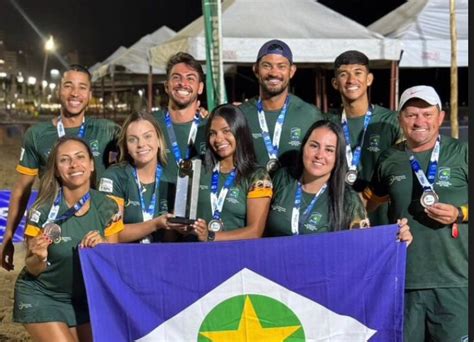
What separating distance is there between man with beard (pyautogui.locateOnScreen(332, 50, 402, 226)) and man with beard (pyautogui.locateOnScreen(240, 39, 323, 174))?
24 centimetres

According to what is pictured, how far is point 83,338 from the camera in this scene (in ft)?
12.9

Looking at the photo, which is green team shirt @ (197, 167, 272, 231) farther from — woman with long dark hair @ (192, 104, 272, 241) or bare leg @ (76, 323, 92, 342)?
bare leg @ (76, 323, 92, 342)

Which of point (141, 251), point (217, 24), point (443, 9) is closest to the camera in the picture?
point (141, 251)

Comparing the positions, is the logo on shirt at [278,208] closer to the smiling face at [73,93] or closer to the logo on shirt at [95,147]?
the logo on shirt at [95,147]

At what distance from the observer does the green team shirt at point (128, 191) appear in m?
4.21

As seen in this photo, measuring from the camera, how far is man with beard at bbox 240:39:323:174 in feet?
15.7

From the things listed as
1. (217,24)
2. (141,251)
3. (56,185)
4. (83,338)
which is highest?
(217,24)

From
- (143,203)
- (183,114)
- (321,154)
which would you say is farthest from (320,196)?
(183,114)

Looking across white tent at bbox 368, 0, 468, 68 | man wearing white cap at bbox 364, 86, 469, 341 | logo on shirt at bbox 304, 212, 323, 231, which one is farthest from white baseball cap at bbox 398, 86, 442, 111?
white tent at bbox 368, 0, 468, 68

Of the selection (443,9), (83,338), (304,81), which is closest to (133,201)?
(83,338)

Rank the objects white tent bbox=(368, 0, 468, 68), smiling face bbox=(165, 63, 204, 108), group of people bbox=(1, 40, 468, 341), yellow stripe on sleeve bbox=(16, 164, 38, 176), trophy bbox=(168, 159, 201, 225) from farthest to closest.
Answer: white tent bbox=(368, 0, 468, 68), yellow stripe on sleeve bbox=(16, 164, 38, 176), smiling face bbox=(165, 63, 204, 108), trophy bbox=(168, 159, 201, 225), group of people bbox=(1, 40, 468, 341)

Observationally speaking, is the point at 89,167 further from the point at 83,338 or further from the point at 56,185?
the point at 83,338

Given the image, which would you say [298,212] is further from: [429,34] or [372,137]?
[429,34]

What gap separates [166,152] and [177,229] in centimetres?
72
